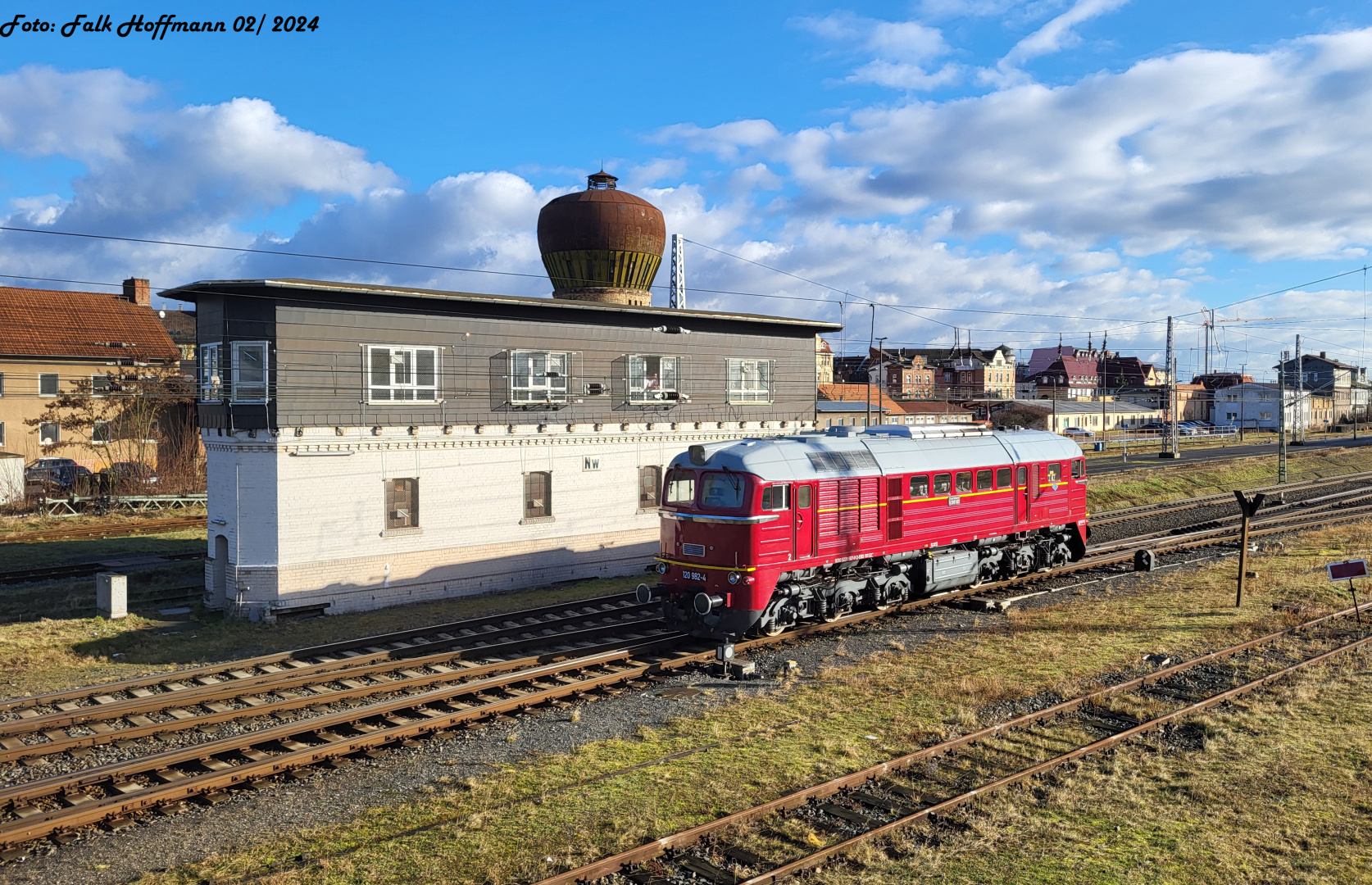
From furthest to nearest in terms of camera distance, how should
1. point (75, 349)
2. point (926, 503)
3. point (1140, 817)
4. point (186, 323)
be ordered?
1. point (186, 323)
2. point (75, 349)
3. point (926, 503)
4. point (1140, 817)

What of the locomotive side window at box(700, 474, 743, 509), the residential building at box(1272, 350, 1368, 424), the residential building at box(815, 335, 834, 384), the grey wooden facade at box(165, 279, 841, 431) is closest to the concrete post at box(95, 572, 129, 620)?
the grey wooden facade at box(165, 279, 841, 431)

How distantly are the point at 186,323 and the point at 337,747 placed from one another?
2982 inches

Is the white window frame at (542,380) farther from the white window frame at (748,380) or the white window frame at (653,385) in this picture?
the white window frame at (748,380)

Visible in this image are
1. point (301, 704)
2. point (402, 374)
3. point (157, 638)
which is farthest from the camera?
point (402, 374)

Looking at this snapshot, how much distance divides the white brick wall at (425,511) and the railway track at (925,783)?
15.7m

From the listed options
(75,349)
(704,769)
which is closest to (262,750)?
(704,769)

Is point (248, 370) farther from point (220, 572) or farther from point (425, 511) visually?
point (425, 511)

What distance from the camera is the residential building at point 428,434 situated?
22.7 m

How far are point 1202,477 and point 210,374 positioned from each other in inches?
2030

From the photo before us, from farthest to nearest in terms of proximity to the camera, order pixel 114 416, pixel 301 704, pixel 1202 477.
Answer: pixel 1202 477 < pixel 114 416 < pixel 301 704

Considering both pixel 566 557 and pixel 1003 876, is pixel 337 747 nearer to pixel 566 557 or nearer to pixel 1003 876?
pixel 1003 876

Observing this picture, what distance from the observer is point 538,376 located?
27266mm

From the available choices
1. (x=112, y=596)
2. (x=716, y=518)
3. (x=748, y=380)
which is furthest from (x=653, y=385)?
(x=112, y=596)

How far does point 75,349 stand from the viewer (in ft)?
158
